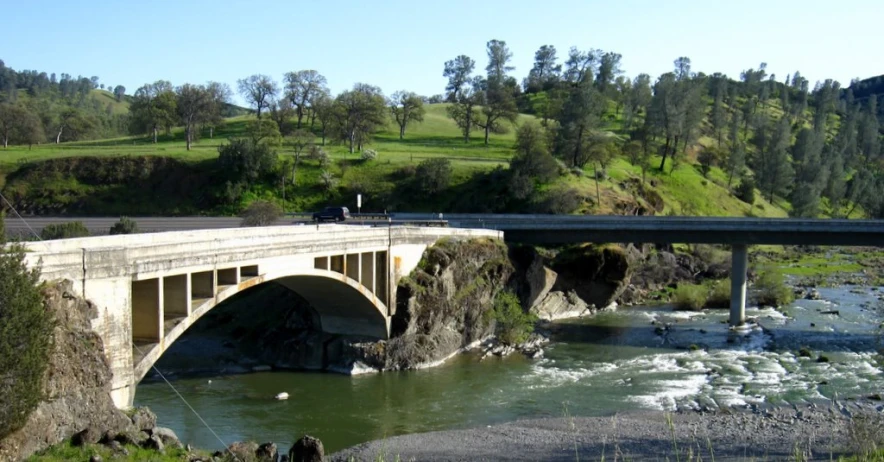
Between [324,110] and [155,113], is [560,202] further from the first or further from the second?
[155,113]

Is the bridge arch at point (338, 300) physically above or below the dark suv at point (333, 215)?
below

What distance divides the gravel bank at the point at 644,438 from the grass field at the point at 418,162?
3738 centimetres

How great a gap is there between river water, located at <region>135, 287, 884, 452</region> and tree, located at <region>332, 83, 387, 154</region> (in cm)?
5000

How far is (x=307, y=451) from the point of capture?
2386 cm

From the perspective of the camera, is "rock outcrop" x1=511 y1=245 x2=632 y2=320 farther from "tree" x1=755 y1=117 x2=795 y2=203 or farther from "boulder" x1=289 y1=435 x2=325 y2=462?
"tree" x1=755 y1=117 x2=795 y2=203

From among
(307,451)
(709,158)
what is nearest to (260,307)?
(307,451)

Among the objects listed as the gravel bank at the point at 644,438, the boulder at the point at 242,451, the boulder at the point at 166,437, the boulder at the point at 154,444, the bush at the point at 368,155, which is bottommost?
the gravel bank at the point at 644,438

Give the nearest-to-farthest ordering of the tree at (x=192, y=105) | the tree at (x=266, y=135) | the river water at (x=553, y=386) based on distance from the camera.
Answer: the river water at (x=553, y=386) → the tree at (x=266, y=135) → the tree at (x=192, y=105)

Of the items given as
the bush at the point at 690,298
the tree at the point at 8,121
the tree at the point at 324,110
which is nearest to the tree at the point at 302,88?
the tree at the point at 324,110

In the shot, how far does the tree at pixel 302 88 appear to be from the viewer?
349 feet

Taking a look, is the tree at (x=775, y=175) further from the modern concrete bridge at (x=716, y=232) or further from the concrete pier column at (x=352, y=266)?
the concrete pier column at (x=352, y=266)

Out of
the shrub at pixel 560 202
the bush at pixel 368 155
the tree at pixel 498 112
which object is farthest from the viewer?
the tree at pixel 498 112

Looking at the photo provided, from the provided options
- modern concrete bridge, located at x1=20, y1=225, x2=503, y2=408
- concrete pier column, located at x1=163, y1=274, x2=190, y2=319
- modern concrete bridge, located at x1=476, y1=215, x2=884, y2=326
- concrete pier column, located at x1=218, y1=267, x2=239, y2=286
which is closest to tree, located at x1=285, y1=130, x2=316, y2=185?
modern concrete bridge, located at x1=476, y1=215, x2=884, y2=326

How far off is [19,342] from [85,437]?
307 cm
